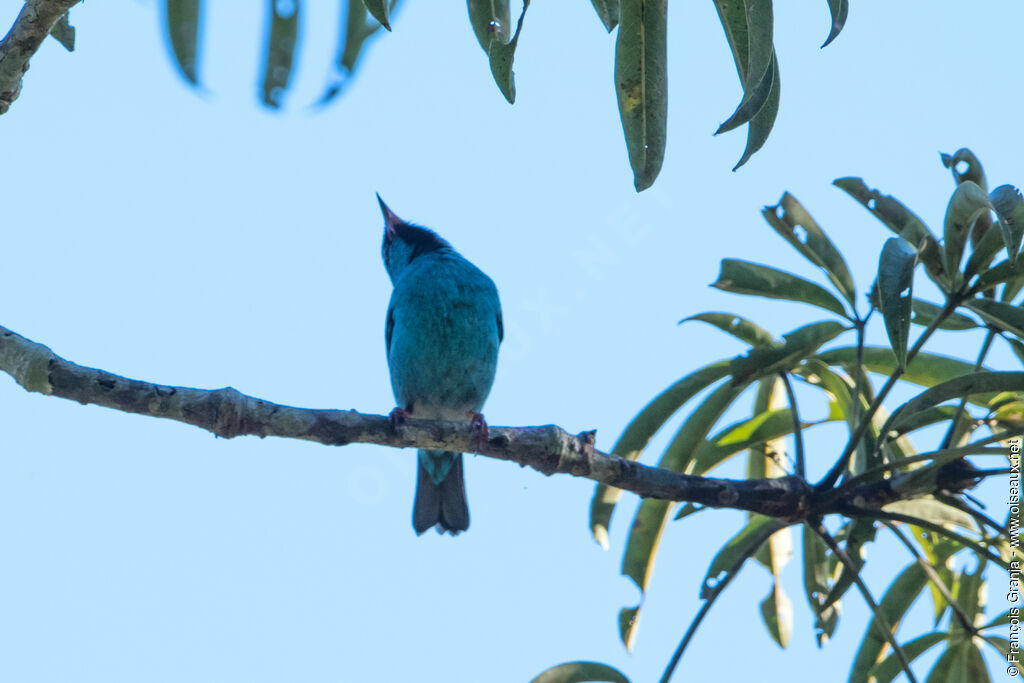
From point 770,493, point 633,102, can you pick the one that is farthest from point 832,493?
point 633,102

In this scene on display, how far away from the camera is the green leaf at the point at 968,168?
346 centimetres

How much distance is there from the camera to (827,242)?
3824 mm

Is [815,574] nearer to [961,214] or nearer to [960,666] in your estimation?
[960,666]

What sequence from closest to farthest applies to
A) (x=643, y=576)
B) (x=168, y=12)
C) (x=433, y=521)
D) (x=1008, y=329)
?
(x=1008, y=329) < (x=168, y=12) < (x=643, y=576) < (x=433, y=521)

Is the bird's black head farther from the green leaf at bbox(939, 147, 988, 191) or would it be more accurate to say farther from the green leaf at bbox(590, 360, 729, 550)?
the green leaf at bbox(939, 147, 988, 191)

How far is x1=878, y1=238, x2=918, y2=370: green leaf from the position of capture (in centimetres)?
293

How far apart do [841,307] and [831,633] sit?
1.41 metres

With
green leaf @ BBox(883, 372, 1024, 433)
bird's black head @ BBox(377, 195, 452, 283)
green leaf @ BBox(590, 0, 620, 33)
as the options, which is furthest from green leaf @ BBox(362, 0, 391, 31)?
bird's black head @ BBox(377, 195, 452, 283)

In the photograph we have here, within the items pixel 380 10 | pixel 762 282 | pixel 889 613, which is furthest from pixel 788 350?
pixel 380 10

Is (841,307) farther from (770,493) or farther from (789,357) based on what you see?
(770,493)

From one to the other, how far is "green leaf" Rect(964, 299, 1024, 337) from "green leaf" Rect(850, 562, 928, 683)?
1221 mm

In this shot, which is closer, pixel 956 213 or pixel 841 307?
pixel 956 213

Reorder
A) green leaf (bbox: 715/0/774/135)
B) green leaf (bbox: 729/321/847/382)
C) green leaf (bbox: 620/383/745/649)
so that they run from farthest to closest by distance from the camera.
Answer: green leaf (bbox: 620/383/745/649)
green leaf (bbox: 729/321/847/382)
green leaf (bbox: 715/0/774/135)

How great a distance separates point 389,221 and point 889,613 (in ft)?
14.0
